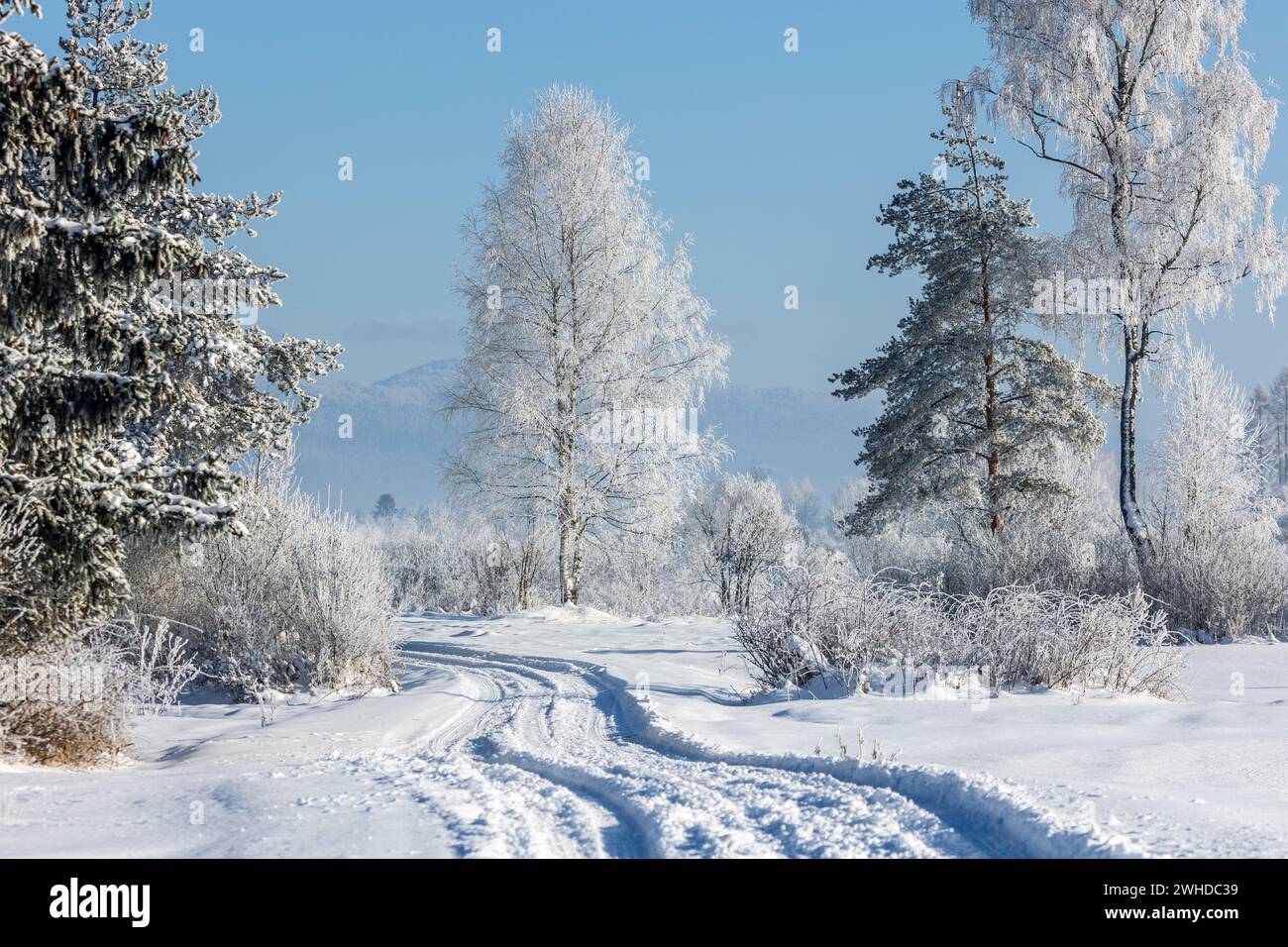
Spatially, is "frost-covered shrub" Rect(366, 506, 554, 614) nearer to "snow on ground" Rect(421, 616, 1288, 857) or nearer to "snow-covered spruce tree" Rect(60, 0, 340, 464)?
"snow-covered spruce tree" Rect(60, 0, 340, 464)

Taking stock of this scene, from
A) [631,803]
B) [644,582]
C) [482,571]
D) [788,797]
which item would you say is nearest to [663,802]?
[631,803]

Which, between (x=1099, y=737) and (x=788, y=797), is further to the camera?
(x=1099, y=737)

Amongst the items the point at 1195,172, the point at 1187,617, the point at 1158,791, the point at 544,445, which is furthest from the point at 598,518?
the point at 1158,791

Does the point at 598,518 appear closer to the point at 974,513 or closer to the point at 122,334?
the point at 974,513

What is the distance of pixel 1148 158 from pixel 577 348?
11129 mm

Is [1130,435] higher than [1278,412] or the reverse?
the reverse

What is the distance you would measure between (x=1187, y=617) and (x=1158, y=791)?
11532 millimetres

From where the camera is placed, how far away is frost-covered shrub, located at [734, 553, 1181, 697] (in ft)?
30.7

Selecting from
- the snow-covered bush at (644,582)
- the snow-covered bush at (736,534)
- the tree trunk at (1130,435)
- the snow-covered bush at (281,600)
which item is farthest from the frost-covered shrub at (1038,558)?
the snow-covered bush at (736,534)

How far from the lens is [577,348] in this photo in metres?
21.1

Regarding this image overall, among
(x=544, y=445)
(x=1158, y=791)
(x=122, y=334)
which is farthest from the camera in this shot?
(x=544, y=445)

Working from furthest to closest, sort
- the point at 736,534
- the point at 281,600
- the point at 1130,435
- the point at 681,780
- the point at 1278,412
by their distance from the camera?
1. the point at 1278,412
2. the point at 736,534
3. the point at 1130,435
4. the point at 281,600
5. the point at 681,780

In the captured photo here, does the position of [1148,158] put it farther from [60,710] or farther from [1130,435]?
[60,710]

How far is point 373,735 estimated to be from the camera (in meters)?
8.12
